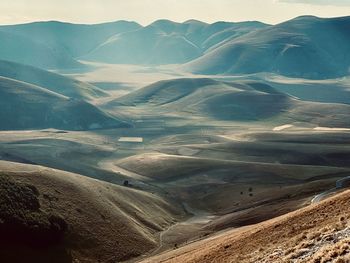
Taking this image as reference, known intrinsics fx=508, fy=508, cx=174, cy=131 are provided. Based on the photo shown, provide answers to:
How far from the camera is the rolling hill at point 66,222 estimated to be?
3327 inches

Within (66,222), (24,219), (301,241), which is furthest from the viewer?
(66,222)

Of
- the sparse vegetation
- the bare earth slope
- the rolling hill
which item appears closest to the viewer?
the bare earth slope

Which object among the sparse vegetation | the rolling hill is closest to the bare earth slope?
the rolling hill

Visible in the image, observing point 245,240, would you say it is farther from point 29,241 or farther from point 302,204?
point 302,204

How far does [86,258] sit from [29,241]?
10305 mm

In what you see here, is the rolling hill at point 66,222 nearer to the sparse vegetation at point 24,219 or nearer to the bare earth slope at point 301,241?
the sparse vegetation at point 24,219

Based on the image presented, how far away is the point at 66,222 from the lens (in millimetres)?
95250

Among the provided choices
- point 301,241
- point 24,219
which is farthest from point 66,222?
point 301,241

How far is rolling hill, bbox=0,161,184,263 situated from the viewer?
277 ft

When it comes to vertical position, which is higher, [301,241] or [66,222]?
[301,241]

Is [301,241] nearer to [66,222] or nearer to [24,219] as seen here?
[24,219]

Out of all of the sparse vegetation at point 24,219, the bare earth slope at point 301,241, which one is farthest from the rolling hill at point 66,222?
the bare earth slope at point 301,241

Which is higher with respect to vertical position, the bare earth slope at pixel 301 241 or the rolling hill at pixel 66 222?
the bare earth slope at pixel 301 241

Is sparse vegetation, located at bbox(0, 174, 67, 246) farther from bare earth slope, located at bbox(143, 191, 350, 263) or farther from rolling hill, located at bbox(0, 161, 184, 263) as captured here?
bare earth slope, located at bbox(143, 191, 350, 263)
